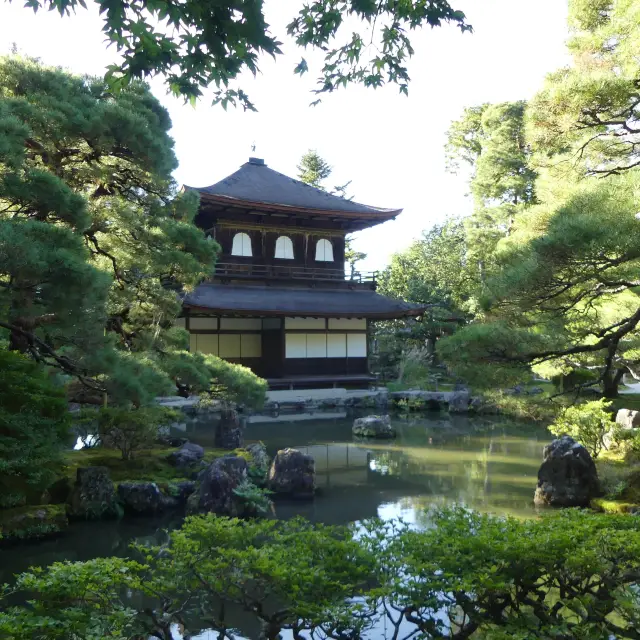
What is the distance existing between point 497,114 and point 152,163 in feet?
60.7

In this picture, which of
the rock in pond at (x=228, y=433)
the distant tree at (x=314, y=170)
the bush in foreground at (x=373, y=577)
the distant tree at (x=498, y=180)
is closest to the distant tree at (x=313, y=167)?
the distant tree at (x=314, y=170)

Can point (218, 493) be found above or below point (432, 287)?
below

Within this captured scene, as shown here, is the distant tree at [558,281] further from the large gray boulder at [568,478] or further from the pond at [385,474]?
the pond at [385,474]

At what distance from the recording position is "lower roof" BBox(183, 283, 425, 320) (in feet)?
56.7

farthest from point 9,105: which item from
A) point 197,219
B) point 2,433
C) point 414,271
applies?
point 414,271

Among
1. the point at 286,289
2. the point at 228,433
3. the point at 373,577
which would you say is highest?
the point at 286,289

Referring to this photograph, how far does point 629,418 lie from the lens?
9656 mm

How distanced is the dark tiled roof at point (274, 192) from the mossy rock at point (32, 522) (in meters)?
12.6

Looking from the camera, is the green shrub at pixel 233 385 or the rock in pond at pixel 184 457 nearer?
the rock in pond at pixel 184 457

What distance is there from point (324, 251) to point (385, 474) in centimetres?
1204

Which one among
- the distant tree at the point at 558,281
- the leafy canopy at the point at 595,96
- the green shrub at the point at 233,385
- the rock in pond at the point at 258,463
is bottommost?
the rock in pond at the point at 258,463

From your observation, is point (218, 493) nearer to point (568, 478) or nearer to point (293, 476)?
point (293, 476)

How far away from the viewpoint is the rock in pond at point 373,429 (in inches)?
545

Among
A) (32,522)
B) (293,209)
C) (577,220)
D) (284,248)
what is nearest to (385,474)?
(32,522)
